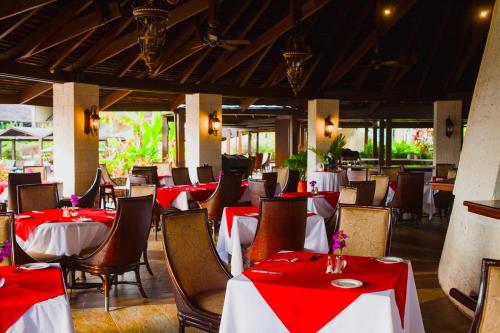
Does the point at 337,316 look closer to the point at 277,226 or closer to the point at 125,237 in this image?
the point at 277,226

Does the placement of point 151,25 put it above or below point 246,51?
below

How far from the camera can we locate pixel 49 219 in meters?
5.22

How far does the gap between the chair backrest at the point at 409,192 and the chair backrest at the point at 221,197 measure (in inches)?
116

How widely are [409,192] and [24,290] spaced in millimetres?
7418

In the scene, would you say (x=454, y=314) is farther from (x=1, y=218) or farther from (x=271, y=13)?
(x=271, y=13)

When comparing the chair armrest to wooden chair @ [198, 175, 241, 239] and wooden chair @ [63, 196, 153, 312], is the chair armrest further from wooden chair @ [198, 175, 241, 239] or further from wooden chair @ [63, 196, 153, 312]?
wooden chair @ [198, 175, 241, 239]

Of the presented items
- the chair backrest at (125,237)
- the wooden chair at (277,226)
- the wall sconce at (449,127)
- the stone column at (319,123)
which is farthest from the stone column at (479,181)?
the wall sconce at (449,127)

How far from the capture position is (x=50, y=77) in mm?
10094

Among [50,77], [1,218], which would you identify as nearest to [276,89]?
[50,77]

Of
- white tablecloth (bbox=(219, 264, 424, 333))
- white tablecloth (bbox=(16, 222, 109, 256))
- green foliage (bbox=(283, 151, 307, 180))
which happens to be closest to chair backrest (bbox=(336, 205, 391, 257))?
white tablecloth (bbox=(219, 264, 424, 333))

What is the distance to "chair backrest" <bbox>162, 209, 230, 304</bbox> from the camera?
141 inches

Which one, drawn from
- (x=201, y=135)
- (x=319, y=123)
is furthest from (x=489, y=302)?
(x=319, y=123)

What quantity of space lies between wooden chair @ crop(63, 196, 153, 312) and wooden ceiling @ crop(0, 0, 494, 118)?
3534 millimetres

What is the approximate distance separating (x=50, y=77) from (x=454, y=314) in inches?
321
